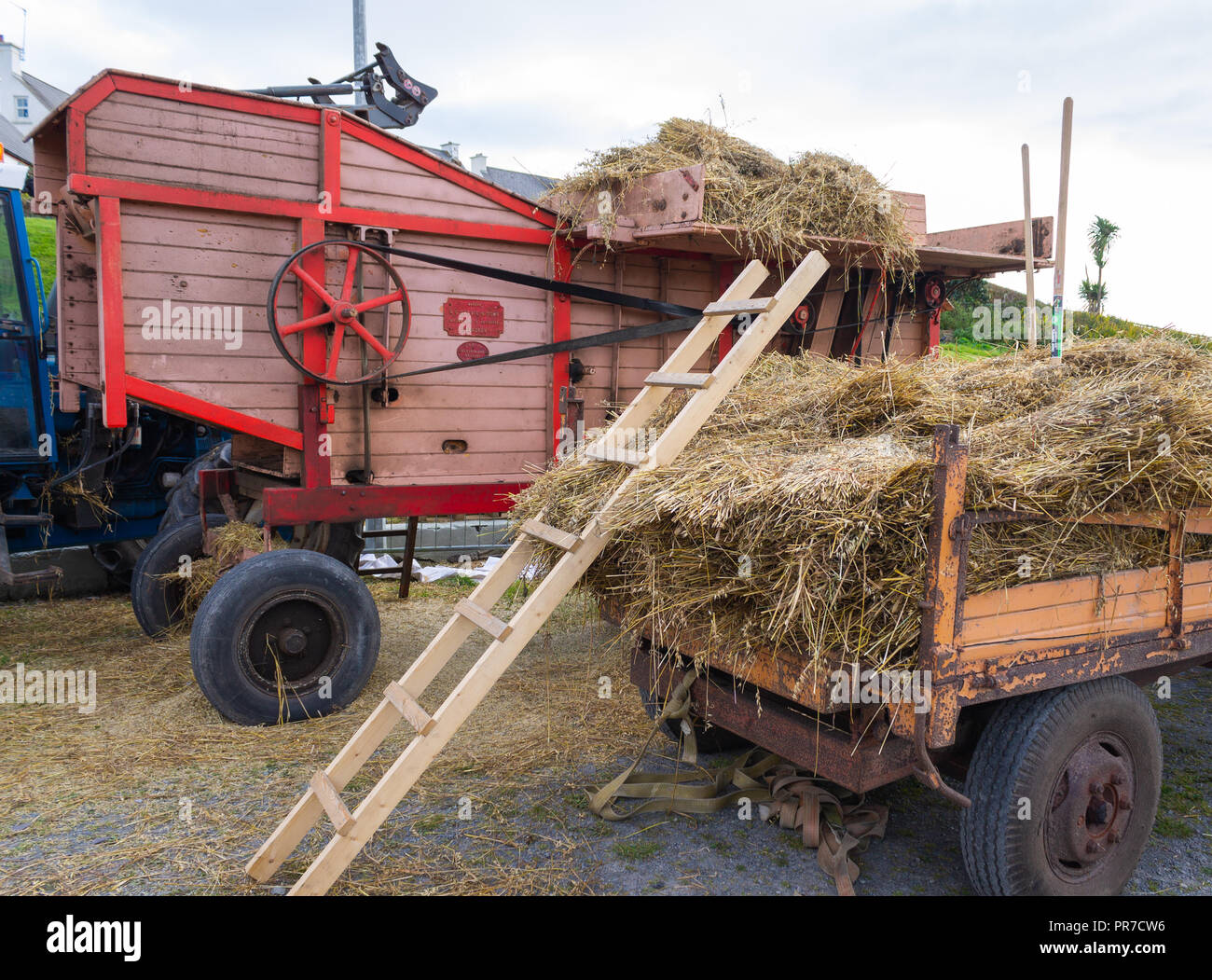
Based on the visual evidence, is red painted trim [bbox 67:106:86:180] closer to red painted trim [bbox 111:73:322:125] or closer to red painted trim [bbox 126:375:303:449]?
red painted trim [bbox 111:73:322:125]

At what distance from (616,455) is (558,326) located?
249cm

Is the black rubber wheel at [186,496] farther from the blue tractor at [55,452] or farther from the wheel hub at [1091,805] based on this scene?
the wheel hub at [1091,805]

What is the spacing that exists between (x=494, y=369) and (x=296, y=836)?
3.16 meters

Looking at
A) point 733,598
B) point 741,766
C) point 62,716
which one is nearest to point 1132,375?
point 733,598

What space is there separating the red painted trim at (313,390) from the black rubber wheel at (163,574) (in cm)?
180

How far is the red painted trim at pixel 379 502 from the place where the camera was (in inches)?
190

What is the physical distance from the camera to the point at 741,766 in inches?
155

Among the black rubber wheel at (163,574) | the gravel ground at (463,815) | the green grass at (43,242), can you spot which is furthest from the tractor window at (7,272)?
A: the green grass at (43,242)

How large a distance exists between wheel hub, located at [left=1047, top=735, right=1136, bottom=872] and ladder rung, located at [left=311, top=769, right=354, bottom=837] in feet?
7.58

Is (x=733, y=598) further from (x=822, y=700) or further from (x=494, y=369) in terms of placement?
(x=494, y=369)

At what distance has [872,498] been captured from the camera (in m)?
2.46

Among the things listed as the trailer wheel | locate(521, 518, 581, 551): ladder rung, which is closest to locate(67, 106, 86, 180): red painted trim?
locate(521, 518, 581, 551): ladder rung

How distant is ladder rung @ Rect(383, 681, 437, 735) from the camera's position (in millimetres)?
2770

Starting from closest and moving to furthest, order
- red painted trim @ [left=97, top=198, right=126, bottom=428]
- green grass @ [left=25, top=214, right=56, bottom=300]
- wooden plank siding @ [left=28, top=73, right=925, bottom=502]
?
red painted trim @ [left=97, top=198, right=126, bottom=428] < wooden plank siding @ [left=28, top=73, right=925, bottom=502] < green grass @ [left=25, top=214, right=56, bottom=300]
